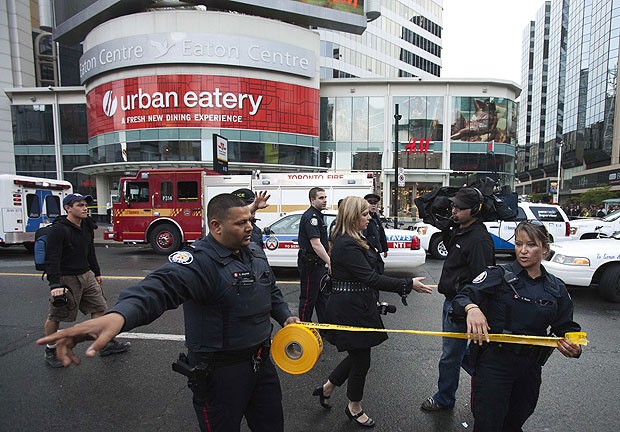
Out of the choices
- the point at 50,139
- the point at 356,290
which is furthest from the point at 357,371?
the point at 50,139

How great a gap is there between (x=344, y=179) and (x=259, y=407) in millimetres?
10161

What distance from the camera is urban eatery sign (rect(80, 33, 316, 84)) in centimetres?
2541

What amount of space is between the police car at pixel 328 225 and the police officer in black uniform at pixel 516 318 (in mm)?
5434

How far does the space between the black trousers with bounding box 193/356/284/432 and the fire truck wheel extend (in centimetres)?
1036

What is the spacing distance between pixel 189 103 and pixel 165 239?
58.0 ft

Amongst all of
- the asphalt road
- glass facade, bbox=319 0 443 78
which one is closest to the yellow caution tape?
the asphalt road

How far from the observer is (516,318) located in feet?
6.57

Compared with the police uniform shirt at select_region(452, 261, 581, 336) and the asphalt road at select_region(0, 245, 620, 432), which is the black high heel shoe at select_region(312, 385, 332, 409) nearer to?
the asphalt road at select_region(0, 245, 620, 432)

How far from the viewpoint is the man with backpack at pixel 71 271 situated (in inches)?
145

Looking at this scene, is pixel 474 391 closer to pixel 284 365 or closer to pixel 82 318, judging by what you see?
pixel 284 365

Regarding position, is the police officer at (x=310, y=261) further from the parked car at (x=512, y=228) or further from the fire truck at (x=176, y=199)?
the fire truck at (x=176, y=199)

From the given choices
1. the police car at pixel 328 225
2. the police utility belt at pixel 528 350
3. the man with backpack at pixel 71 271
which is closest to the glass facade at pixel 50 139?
the police car at pixel 328 225

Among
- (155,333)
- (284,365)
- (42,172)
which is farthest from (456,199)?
(42,172)

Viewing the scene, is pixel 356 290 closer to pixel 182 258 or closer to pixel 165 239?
pixel 182 258
